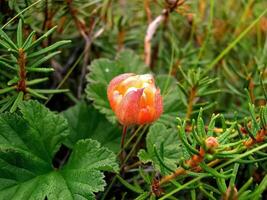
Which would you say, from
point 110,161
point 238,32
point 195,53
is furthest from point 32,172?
point 238,32

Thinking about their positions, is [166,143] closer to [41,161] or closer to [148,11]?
[41,161]

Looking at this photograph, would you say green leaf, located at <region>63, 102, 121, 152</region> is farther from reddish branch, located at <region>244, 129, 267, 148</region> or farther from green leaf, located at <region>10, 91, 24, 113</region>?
reddish branch, located at <region>244, 129, 267, 148</region>

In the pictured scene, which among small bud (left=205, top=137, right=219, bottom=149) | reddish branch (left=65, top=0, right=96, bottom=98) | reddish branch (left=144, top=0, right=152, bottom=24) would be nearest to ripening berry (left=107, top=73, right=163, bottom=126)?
small bud (left=205, top=137, right=219, bottom=149)

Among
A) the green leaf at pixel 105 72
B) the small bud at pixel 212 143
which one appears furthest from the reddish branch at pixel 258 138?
the green leaf at pixel 105 72

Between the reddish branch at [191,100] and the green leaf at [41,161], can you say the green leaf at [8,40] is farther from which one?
the reddish branch at [191,100]

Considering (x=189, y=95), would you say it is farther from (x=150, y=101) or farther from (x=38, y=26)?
(x=38, y=26)

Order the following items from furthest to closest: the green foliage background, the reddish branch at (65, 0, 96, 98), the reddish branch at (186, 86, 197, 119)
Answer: the reddish branch at (65, 0, 96, 98) → the reddish branch at (186, 86, 197, 119) → the green foliage background
